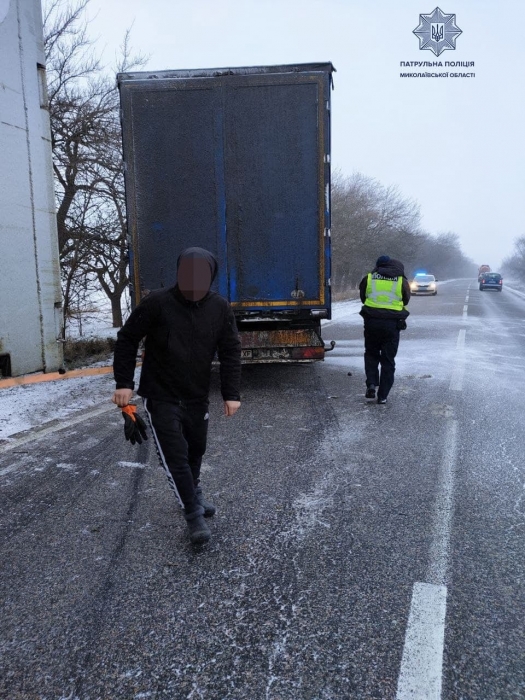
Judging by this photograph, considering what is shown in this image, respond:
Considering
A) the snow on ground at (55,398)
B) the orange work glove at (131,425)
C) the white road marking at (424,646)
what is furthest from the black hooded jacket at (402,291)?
the white road marking at (424,646)

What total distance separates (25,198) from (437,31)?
20.5 metres

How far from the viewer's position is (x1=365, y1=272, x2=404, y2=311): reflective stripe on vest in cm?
671

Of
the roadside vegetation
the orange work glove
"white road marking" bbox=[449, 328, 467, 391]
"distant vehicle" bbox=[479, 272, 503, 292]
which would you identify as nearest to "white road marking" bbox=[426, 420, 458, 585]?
the orange work glove

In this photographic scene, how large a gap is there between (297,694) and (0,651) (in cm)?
125

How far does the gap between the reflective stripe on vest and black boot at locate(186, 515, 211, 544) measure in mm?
4228

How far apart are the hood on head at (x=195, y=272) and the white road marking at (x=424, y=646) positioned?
1.91 meters

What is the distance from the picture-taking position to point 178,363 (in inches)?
126

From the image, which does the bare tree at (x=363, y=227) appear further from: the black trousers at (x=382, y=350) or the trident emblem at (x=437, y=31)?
the black trousers at (x=382, y=350)

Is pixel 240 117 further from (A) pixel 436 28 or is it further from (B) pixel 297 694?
(A) pixel 436 28

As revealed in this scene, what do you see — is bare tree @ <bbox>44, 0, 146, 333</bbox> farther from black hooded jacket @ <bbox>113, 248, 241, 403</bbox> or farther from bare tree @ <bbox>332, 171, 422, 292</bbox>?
bare tree @ <bbox>332, 171, 422, 292</bbox>

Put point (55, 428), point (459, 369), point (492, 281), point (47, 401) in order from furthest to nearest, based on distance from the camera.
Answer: point (492, 281)
point (459, 369)
point (47, 401)
point (55, 428)

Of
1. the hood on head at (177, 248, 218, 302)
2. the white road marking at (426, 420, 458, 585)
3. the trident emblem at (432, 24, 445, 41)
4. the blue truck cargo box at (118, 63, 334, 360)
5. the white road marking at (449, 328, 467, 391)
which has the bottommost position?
the white road marking at (449, 328, 467, 391)

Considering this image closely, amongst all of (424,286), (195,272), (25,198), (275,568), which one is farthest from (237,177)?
(424,286)

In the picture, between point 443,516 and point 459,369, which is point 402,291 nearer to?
point 459,369
